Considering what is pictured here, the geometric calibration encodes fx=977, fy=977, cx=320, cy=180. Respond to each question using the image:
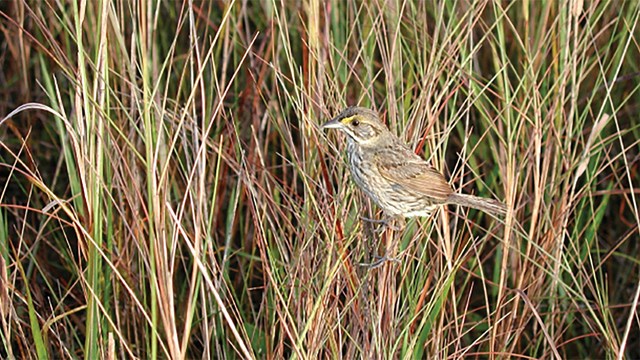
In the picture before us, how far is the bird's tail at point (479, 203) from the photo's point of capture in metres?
3.13

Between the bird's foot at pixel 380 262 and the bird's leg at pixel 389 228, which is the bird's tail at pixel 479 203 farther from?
the bird's foot at pixel 380 262

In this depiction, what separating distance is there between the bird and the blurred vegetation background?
56mm

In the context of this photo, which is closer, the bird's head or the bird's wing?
the bird's head

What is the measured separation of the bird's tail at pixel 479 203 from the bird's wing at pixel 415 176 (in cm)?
3

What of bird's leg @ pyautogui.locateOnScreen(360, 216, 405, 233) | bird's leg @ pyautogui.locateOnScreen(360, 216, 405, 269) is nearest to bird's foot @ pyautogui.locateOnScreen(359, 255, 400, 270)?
bird's leg @ pyautogui.locateOnScreen(360, 216, 405, 269)

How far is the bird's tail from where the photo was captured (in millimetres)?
3127

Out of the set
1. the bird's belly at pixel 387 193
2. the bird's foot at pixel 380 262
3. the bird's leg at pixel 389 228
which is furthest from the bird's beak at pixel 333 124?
the bird's foot at pixel 380 262

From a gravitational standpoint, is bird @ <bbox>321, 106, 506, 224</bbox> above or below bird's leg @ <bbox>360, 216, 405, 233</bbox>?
above

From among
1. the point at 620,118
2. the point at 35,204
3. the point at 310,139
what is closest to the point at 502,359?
the point at 310,139

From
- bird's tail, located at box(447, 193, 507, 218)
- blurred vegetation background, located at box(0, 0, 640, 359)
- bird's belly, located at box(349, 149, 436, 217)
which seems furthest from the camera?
bird's tail, located at box(447, 193, 507, 218)

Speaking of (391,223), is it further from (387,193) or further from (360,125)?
(360,125)

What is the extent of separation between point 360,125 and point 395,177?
27 cm

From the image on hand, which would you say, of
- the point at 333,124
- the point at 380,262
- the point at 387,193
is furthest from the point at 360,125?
the point at 380,262

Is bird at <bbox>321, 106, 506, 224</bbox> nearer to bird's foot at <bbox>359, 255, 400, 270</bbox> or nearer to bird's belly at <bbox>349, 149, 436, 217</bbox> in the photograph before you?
bird's belly at <bbox>349, 149, 436, 217</bbox>
